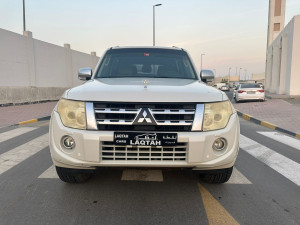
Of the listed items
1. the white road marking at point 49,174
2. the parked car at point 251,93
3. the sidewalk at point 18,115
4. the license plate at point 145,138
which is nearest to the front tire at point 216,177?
the license plate at point 145,138

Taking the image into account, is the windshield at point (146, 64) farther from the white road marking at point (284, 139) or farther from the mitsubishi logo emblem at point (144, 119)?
the white road marking at point (284, 139)

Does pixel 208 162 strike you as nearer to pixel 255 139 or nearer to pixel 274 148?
pixel 274 148

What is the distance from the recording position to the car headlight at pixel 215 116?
2.65m

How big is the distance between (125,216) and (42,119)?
8556 mm

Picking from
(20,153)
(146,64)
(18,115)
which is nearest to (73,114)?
(146,64)

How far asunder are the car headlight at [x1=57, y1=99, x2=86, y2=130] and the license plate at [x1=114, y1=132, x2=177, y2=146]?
1.28 feet

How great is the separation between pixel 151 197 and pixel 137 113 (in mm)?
1005

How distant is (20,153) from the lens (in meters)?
4.84

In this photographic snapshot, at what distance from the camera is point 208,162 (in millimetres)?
2650

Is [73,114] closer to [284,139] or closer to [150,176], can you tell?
[150,176]

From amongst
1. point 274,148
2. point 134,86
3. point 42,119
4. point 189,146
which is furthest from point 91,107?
point 42,119

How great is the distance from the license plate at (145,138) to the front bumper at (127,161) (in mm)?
68

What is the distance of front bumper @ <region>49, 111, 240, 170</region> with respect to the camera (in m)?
2.55

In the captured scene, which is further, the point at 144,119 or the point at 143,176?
the point at 143,176
